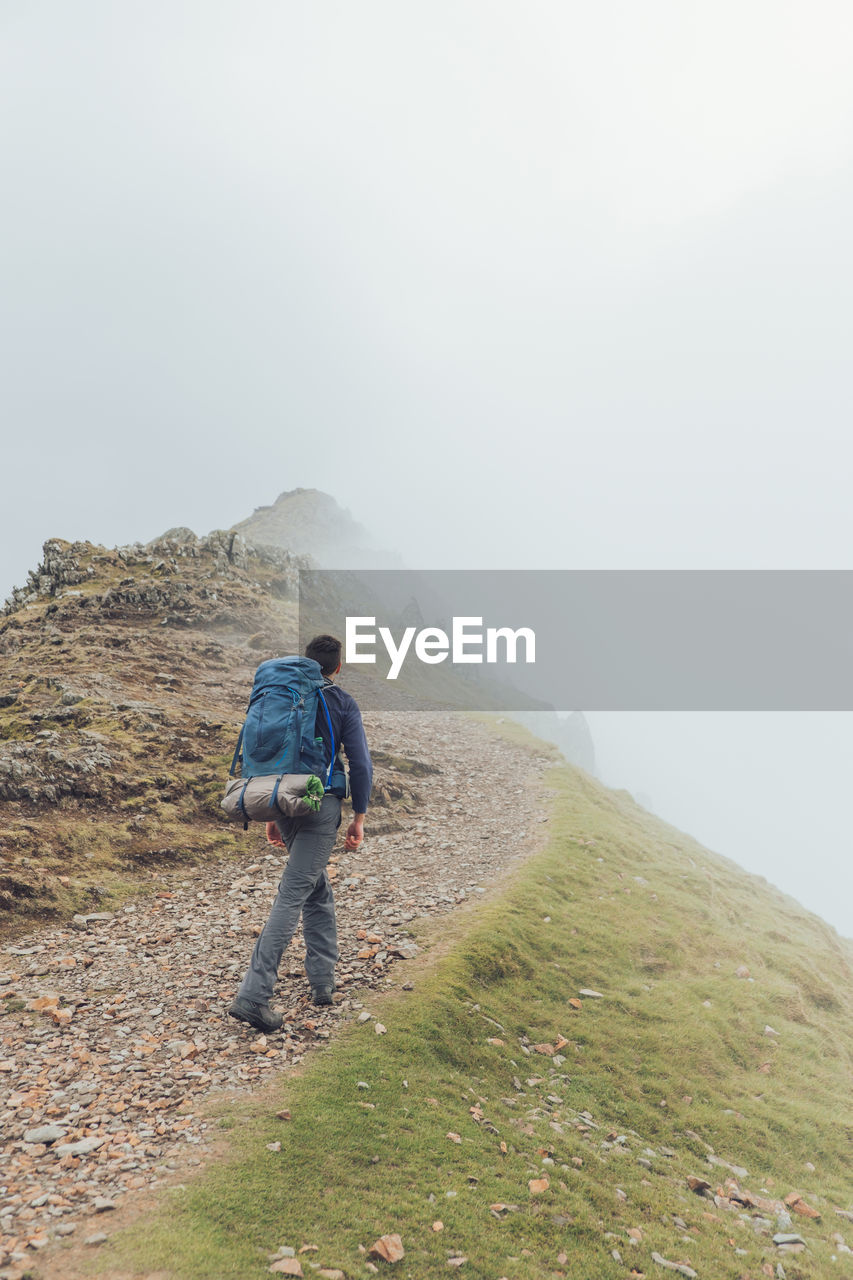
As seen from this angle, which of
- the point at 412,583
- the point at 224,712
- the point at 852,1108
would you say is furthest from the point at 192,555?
the point at 412,583

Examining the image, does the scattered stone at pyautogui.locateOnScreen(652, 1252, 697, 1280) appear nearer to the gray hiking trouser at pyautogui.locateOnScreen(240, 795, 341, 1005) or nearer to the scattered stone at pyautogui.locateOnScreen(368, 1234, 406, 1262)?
the scattered stone at pyautogui.locateOnScreen(368, 1234, 406, 1262)

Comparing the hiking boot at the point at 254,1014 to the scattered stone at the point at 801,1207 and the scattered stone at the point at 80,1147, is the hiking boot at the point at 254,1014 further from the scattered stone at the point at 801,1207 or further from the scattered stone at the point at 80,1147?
the scattered stone at the point at 801,1207

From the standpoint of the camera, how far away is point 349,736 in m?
9.77

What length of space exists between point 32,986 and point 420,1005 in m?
6.41

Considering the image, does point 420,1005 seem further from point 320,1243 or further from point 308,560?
point 308,560

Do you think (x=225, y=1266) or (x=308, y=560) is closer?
(x=225, y=1266)

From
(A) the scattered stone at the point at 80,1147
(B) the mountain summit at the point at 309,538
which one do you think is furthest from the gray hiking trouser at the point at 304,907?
(B) the mountain summit at the point at 309,538

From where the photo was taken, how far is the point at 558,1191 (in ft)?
24.4

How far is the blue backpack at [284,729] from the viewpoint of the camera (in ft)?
30.2

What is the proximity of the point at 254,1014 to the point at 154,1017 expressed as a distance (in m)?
1.74

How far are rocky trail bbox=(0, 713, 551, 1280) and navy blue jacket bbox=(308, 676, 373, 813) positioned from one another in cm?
359

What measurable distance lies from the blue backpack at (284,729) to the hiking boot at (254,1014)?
3.24 metres

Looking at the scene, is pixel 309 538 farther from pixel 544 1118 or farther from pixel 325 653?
pixel 544 1118

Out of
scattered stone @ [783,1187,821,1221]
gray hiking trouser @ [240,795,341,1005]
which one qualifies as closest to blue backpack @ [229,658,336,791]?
gray hiking trouser @ [240,795,341,1005]
